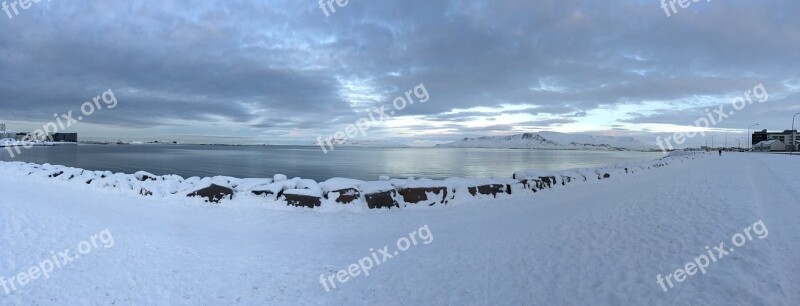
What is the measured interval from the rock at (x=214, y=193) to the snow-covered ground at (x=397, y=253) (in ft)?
0.98

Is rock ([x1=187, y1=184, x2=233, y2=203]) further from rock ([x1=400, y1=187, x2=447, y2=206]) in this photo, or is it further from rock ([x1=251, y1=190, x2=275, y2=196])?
rock ([x1=400, y1=187, x2=447, y2=206])

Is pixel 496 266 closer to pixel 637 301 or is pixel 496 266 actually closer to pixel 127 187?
pixel 637 301

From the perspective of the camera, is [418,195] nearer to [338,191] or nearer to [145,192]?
[338,191]

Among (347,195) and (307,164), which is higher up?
(347,195)

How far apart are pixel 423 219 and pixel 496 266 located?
340cm

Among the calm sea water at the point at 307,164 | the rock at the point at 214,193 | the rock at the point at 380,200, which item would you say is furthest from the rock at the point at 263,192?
the calm sea water at the point at 307,164

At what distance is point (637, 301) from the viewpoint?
188 inches

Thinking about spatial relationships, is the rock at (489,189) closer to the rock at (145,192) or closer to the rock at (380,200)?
the rock at (380,200)

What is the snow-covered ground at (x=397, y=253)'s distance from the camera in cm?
499

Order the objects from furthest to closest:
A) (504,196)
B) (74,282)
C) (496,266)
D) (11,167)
A: (11,167)
(504,196)
(496,266)
(74,282)

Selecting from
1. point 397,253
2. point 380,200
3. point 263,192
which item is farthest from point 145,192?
point 397,253

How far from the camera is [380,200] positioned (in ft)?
33.7

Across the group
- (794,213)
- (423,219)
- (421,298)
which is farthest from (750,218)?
(421,298)

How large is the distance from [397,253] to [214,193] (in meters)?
6.31
